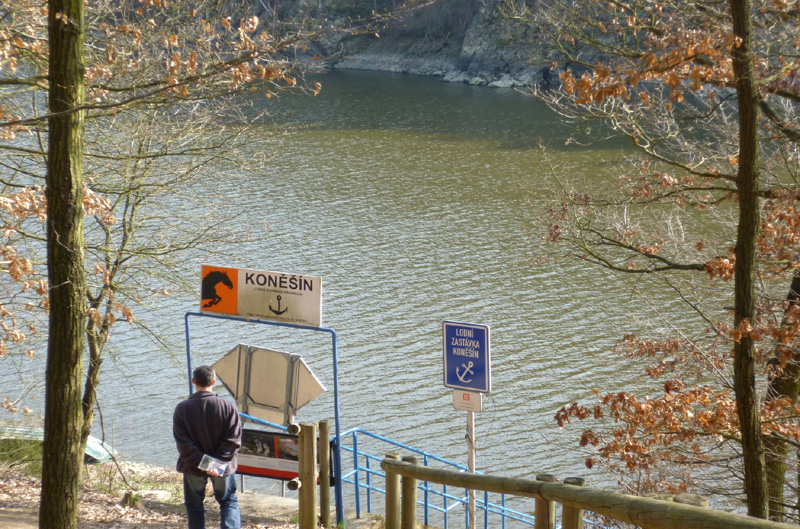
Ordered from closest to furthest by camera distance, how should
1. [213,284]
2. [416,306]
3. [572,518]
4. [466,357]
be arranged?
[572,518] → [213,284] → [466,357] → [416,306]

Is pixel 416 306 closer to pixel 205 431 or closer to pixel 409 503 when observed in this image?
pixel 205 431

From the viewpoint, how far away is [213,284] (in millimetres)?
8281

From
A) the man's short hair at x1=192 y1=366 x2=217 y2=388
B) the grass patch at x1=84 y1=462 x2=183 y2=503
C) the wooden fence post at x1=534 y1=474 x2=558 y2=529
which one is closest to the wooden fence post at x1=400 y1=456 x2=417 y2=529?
the wooden fence post at x1=534 y1=474 x2=558 y2=529

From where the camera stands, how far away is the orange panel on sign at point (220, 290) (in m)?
8.23

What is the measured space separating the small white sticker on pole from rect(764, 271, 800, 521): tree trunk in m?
2.84

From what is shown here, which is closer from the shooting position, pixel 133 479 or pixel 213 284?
pixel 213 284

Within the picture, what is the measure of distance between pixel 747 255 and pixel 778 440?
3.93m

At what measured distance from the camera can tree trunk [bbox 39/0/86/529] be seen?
16.8 ft

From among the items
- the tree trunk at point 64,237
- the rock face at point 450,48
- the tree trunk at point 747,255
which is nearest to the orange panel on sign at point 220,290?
the tree trunk at point 64,237

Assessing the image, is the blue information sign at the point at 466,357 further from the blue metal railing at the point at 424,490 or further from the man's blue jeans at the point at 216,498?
the man's blue jeans at the point at 216,498

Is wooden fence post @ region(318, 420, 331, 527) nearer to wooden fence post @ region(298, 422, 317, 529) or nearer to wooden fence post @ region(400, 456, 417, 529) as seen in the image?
wooden fence post @ region(298, 422, 317, 529)

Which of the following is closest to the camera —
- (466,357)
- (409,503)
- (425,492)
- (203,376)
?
(409,503)

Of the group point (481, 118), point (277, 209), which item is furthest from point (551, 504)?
point (481, 118)

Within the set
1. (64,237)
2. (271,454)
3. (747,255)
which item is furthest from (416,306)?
(64,237)
